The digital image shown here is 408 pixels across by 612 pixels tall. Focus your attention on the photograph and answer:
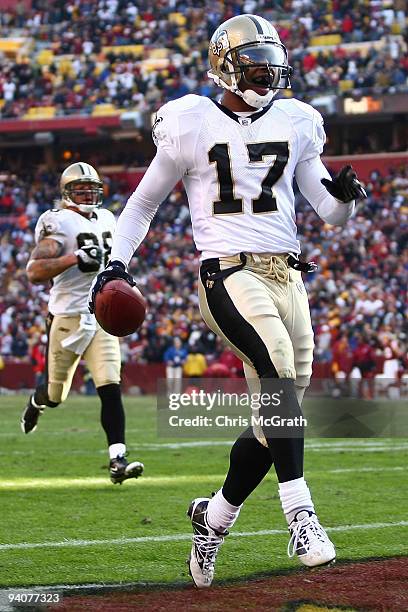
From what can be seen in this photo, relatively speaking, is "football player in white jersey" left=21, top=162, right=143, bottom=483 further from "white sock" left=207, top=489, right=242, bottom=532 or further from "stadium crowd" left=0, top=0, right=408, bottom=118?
"stadium crowd" left=0, top=0, right=408, bottom=118

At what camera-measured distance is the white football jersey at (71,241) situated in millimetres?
7031

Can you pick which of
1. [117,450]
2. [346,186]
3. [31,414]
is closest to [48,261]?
[31,414]

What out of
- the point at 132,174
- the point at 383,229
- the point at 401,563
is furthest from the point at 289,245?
the point at 132,174

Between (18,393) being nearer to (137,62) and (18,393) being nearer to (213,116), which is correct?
(137,62)

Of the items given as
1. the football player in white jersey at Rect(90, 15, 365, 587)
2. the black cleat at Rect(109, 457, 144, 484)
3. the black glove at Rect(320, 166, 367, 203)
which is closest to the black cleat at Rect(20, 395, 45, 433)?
the black cleat at Rect(109, 457, 144, 484)

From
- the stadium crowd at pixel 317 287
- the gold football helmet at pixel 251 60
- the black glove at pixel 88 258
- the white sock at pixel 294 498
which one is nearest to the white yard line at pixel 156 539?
the white sock at pixel 294 498

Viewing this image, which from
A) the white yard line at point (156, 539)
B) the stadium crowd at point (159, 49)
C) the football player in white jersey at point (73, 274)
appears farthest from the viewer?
the stadium crowd at point (159, 49)

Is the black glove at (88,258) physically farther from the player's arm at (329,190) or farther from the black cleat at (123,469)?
the player's arm at (329,190)

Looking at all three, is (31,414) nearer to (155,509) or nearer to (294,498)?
(155,509)

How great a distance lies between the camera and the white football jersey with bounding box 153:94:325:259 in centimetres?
389

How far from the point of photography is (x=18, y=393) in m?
17.9

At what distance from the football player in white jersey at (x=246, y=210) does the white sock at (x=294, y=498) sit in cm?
16

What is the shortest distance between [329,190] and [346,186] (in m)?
0.10

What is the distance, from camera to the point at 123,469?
20.6 ft
